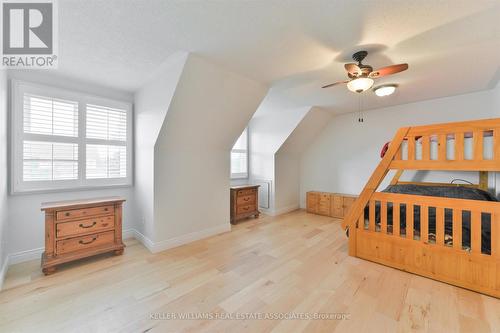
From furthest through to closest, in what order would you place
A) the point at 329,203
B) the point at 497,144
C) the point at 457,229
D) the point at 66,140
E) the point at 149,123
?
the point at 329,203, the point at 149,123, the point at 66,140, the point at 457,229, the point at 497,144

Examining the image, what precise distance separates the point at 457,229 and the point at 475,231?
4.7 inches

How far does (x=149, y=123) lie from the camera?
2.77 metres

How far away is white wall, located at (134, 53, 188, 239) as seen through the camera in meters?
2.31

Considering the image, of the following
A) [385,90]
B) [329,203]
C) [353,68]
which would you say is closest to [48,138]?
[353,68]

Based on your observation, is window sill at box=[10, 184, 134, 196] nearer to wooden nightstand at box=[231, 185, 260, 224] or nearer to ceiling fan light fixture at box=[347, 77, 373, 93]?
wooden nightstand at box=[231, 185, 260, 224]

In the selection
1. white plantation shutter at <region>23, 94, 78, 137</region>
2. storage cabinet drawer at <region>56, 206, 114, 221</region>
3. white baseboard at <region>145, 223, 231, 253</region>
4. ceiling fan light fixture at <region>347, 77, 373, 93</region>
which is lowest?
white baseboard at <region>145, 223, 231, 253</region>

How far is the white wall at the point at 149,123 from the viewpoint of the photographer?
231cm

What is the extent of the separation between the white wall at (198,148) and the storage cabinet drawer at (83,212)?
574 millimetres

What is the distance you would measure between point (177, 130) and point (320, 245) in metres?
2.59

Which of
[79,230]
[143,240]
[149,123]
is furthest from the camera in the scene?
[143,240]

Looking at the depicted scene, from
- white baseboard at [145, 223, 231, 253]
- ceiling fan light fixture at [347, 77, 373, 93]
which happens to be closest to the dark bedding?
ceiling fan light fixture at [347, 77, 373, 93]

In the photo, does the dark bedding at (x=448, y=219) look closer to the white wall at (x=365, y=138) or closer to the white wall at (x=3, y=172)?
the white wall at (x=365, y=138)

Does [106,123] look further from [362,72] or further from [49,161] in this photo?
[362,72]

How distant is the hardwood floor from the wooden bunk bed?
0.15m
